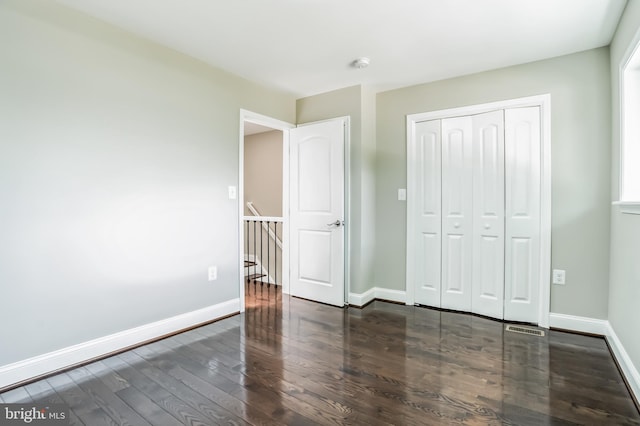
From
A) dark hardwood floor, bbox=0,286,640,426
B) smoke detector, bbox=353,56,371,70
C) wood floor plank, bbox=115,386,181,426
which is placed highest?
smoke detector, bbox=353,56,371,70

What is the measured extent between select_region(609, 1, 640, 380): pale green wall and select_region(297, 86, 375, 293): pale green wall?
1.98 m

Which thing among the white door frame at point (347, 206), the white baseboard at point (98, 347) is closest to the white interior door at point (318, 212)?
the white door frame at point (347, 206)

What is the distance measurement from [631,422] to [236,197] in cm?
302

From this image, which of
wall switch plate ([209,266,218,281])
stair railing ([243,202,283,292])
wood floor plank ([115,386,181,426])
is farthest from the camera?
stair railing ([243,202,283,292])

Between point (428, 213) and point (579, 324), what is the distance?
151 centimetres

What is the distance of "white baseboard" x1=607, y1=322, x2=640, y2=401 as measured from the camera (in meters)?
1.78

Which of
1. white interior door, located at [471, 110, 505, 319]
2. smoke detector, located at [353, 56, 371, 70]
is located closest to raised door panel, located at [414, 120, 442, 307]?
white interior door, located at [471, 110, 505, 319]

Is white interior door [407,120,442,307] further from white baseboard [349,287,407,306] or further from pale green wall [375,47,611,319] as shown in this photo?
pale green wall [375,47,611,319]

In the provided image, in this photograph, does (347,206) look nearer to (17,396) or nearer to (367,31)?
(367,31)

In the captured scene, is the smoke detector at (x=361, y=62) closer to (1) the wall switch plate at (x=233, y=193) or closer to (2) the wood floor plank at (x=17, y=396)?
(1) the wall switch plate at (x=233, y=193)

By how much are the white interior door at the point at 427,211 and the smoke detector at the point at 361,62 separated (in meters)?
0.89

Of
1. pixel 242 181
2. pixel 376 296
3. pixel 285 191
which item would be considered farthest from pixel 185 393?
pixel 285 191

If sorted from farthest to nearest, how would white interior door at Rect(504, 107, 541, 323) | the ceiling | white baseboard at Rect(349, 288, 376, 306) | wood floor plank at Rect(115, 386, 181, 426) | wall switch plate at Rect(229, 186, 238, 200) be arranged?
white baseboard at Rect(349, 288, 376, 306) → wall switch plate at Rect(229, 186, 238, 200) → white interior door at Rect(504, 107, 541, 323) → the ceiling → wood floor plank at Rect(115, 386, 181, 426)

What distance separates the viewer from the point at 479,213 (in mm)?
3082
